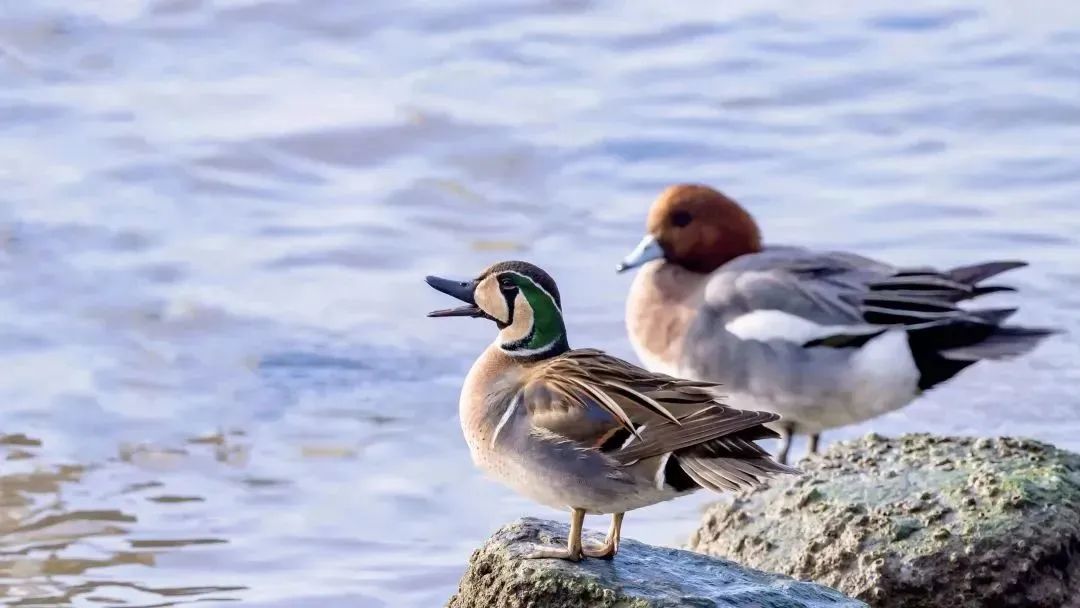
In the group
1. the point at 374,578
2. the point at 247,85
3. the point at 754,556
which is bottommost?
the point at 374,578

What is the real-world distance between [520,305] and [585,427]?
428mm

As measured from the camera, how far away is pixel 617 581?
413 cm

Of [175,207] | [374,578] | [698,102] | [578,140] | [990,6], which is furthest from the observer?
[990,6]

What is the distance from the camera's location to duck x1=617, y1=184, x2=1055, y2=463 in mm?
7230

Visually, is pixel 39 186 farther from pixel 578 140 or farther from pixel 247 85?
pixel 578 140

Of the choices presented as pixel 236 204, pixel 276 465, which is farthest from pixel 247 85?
pixel 276 465

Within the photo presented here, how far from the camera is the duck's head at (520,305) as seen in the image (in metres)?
4.36

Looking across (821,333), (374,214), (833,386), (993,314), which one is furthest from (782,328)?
(374,214)

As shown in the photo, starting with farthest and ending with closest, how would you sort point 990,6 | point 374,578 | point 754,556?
point 990,6 < point 374,578 < point 754,556

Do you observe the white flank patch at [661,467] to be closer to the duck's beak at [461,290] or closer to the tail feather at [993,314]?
the duck's beak at [461,290]

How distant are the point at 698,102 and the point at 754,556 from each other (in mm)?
7387

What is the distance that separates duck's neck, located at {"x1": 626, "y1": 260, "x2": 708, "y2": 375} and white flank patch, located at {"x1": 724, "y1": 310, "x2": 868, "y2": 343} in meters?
0.28

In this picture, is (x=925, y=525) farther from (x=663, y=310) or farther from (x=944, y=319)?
(x=663, y=310)

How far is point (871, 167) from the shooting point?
36.7 ft
